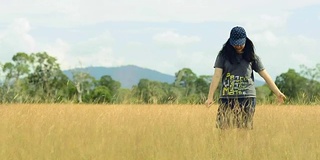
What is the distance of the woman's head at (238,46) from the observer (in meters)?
5.70

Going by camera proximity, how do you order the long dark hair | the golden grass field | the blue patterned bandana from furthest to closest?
the long dark hair, the blue patterned bandana, the golden grass field

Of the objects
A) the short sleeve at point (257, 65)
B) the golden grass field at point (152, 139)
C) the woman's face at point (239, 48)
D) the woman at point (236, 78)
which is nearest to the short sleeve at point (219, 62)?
the woman at point (236, 78)

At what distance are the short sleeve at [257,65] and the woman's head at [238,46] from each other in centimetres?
12

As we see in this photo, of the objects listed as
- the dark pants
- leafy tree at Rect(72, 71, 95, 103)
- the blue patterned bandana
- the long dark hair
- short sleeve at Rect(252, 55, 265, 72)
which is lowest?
the dark pants

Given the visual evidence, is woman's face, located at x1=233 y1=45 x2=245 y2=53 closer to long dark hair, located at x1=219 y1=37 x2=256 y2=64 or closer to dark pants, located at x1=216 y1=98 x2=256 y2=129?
long dark hair, located at x1=219 y1=37 x2=256 y2=64

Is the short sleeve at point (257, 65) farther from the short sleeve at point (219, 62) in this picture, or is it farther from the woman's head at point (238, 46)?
the short sleeve at point (219, 62)

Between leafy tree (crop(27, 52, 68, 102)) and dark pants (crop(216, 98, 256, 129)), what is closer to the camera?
dark pants (crop(216, 98, 256, 129))

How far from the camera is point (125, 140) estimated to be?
6008 millimetres

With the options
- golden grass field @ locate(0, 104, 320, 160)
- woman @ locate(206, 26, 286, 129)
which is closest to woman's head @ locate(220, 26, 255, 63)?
woman @ locate(206, 26, 286, 129)

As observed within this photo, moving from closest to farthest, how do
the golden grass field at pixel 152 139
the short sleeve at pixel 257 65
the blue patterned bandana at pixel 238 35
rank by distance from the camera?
1. the golden grass field at pixel 152 139
2. the blue patterned bandana at pixel 238 35
3. the short sleeve at pixel 257 65

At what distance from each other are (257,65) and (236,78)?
0.37m

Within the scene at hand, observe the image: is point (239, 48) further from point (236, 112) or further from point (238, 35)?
point (236, 112)

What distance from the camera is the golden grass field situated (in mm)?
5238

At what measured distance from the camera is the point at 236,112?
5754 millimetres
